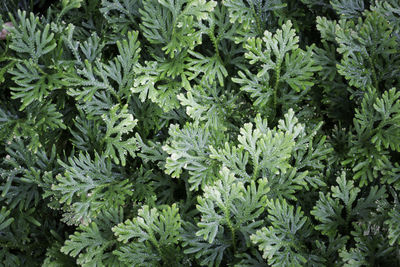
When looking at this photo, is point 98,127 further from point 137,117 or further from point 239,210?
point 239,210

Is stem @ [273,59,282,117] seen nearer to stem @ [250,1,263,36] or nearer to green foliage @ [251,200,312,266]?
stem @ [250,1,263,36]

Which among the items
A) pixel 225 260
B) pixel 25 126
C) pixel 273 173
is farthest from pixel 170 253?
pixel 25 126

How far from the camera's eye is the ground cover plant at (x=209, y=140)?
1196 mm

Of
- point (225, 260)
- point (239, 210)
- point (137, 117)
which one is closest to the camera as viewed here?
point (239, 210)

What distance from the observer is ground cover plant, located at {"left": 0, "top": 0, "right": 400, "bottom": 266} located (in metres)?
1.20

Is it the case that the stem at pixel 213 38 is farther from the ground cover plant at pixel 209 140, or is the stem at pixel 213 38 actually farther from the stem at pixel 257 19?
the stem at pixel 257 19

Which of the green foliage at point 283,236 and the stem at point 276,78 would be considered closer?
the green foliage at point 283,236

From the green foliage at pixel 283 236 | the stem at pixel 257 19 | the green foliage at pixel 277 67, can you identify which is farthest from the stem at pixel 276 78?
the green foliage at pixel 283 236

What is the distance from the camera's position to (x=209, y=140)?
50.8 inches

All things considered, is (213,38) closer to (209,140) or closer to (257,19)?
(257,19)

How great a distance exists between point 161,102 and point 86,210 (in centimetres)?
39

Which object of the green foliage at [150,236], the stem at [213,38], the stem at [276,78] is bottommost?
the green foliage at [150,236]

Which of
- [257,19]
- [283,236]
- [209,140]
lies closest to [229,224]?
[283,236]

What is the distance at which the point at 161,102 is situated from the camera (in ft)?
4.19
